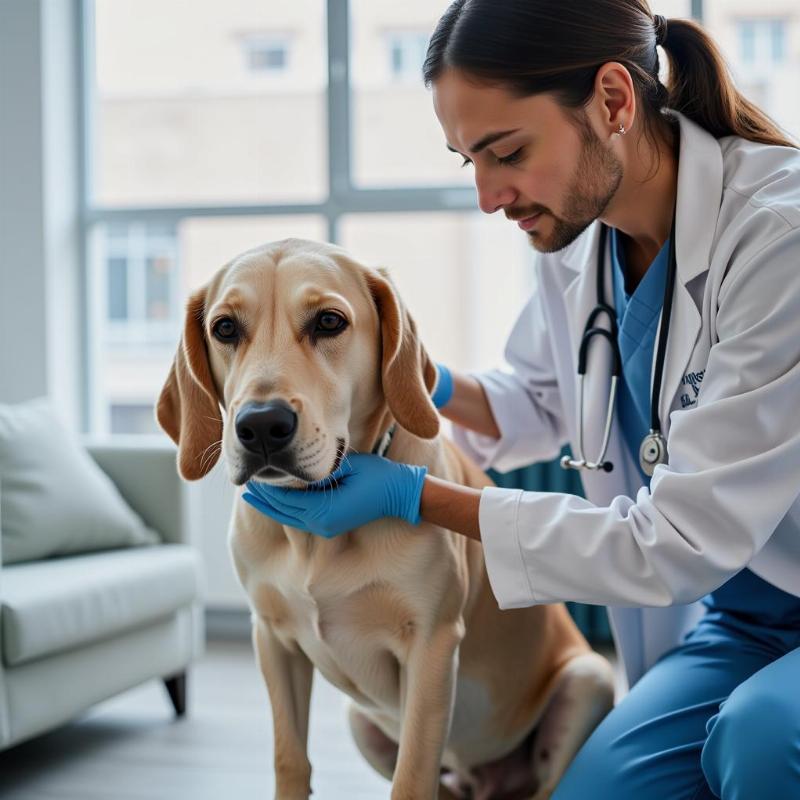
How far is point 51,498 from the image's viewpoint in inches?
102

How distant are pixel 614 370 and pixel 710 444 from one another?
34 cm

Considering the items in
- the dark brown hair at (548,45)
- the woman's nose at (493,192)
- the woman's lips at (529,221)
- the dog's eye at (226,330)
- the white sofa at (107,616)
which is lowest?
the white sofa at (107,616)

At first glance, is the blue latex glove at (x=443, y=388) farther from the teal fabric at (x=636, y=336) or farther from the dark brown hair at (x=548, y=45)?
the dark brown hair at (x=548, y=45)

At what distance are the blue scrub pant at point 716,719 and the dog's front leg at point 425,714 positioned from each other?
233mm

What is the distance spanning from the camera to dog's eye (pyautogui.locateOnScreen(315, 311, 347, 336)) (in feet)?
4.52

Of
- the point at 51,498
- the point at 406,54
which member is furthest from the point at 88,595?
the point at 406,54

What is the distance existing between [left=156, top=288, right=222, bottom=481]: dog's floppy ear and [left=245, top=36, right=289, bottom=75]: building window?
109 inches

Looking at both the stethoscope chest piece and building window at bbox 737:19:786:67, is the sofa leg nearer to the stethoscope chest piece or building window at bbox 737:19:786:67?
the stethoscope chest piece

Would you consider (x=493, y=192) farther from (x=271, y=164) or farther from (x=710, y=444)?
(x=271, y=164)

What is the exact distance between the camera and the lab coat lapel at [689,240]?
1480 millimetres

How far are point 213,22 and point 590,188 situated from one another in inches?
120

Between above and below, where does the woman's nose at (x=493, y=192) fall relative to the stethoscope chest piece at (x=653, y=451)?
above

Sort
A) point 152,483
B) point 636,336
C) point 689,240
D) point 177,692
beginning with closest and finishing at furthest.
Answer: point 689,240, point 636,336, point 177,692, point 152,483

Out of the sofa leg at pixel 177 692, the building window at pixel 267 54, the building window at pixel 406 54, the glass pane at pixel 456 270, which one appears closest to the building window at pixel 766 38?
the glass pane at pixel 456 270
